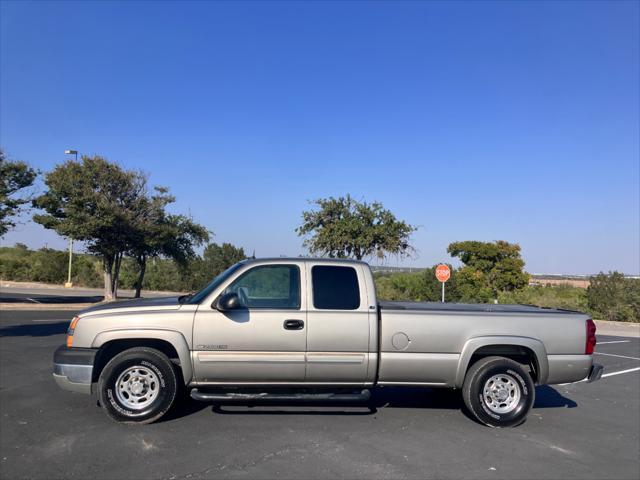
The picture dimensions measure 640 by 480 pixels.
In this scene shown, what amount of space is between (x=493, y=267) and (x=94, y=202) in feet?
69.8

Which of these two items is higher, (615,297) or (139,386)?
(615,297)

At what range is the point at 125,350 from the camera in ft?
19.4

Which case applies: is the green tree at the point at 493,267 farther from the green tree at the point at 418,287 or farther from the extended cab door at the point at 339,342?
the extended cab door at the point at 339,342

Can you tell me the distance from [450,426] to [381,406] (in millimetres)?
992

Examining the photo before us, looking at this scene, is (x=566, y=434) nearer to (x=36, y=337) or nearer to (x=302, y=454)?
(x=302, y=454)

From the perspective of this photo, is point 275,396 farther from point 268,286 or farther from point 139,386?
point 139,386

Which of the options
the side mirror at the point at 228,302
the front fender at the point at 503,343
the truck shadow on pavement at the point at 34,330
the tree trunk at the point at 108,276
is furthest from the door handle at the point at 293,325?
the tree trunk at the point at 108,276

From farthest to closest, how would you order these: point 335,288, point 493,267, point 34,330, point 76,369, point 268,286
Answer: point 493,267
point 34,330
point 268,286
point 335,288
point 76,369

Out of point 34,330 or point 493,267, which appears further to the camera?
point 493,267

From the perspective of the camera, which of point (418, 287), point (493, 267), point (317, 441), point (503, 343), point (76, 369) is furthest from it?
point (493, 267)

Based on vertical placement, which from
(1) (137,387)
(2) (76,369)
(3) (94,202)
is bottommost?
(1) (137,387)

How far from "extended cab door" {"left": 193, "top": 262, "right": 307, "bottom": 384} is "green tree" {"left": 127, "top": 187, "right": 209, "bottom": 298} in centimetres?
2072

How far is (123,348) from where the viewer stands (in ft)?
19.8

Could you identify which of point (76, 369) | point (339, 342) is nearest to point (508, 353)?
point (339, 342)
